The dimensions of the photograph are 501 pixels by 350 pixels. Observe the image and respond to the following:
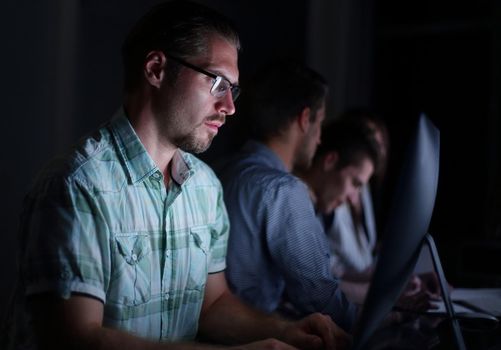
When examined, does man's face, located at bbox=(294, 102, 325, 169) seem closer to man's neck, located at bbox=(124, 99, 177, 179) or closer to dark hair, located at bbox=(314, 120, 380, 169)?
dark hair, located at bbox=(314, 120, 380, 169)

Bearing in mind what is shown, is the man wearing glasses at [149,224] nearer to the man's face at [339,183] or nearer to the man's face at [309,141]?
the man's face at [309,141]

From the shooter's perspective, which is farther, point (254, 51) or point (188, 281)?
point (254, 51)

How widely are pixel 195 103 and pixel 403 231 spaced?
0.63 m

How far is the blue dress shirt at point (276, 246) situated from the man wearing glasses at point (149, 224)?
15 cm

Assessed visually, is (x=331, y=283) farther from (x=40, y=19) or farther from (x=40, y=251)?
(x=40, y=19)

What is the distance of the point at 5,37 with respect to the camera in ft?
6.04

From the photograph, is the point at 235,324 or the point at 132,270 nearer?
the point at 132,270

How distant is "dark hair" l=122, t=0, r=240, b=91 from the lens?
1.37 meters

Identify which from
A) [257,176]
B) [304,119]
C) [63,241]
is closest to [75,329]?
[63,241]

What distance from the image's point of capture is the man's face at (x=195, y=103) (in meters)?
1.37

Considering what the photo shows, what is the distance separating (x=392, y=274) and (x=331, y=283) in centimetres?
71

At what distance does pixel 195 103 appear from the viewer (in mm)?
1385

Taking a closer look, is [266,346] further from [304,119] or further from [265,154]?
[304,119]

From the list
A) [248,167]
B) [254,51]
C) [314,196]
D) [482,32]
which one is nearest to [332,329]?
[248,167]
